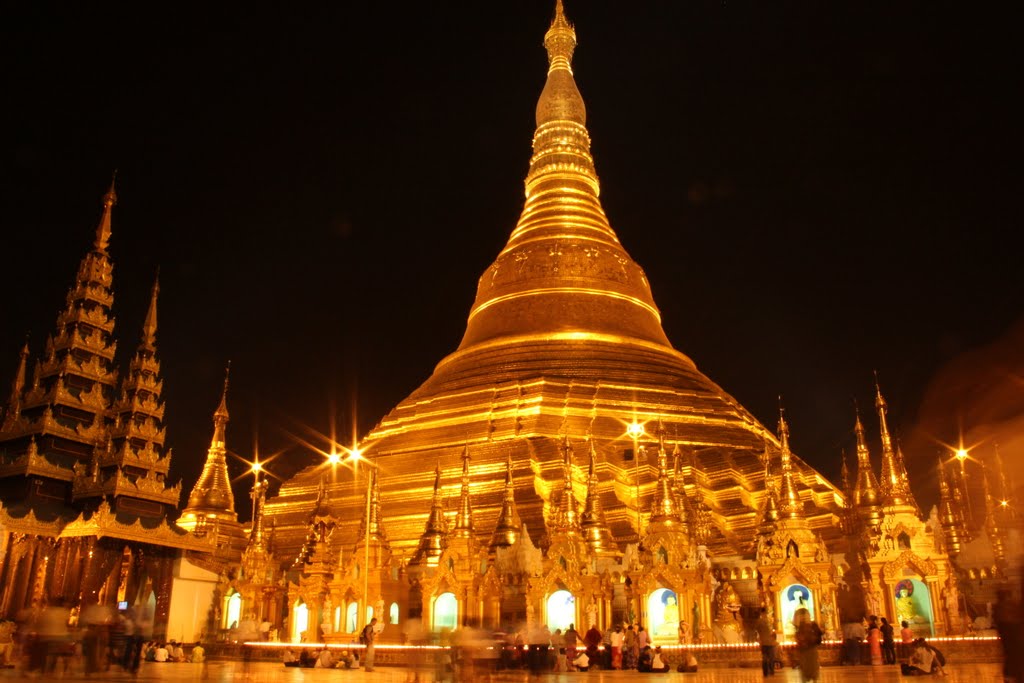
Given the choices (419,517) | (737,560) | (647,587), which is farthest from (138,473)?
(737,560)

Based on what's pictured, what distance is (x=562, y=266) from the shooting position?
33562mm

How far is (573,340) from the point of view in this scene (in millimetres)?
31344

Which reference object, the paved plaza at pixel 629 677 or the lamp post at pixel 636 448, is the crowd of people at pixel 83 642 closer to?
the paved plaza at pixel 629 677

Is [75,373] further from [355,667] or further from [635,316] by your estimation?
[635,316]

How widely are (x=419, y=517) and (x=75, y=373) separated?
9355 millimetres

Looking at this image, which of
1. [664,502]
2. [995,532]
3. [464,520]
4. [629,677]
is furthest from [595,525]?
[995,532]

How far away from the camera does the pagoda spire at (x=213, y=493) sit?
95.1ft

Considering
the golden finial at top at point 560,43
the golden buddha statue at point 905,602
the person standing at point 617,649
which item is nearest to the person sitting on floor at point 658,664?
the person standing at point 617,649

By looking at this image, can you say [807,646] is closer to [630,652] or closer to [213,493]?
[630,652]

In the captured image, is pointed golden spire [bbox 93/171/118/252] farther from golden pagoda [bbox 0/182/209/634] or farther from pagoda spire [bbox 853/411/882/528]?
pagoda spire [bbox 853/411/882/528]

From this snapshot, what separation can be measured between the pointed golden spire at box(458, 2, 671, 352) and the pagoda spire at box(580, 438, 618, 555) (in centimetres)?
1021

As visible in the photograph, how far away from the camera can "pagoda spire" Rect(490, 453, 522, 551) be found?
21.3 metres

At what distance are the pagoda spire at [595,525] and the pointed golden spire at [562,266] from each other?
10.2 meters

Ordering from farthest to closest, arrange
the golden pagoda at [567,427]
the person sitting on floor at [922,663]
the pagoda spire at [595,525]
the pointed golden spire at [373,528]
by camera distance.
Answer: the golden pagoda at [567,427] < the pointed golden spire at [373,528] < the pagoda spire at [595,525] < the person sitting on floor at [922,663]
